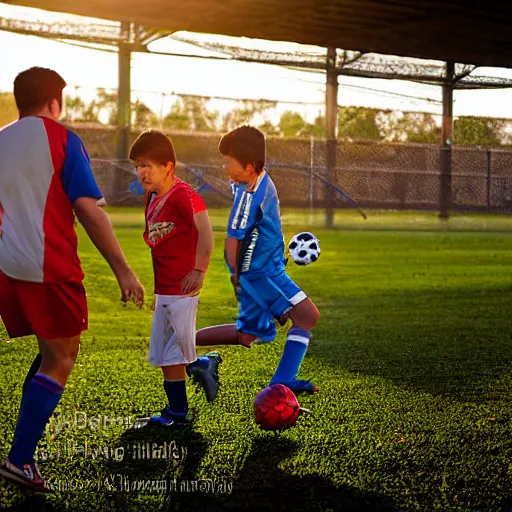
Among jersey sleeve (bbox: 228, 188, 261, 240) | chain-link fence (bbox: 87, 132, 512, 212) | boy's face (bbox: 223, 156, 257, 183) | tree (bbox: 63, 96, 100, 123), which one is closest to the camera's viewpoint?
jersey sleeve (bbox: 228, 188, 261, 240)

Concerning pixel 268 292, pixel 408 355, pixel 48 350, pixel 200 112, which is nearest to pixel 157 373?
pixel 268 292

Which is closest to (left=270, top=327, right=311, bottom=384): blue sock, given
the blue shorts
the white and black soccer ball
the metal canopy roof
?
the blue shorts

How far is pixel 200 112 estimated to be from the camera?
26.3 metres

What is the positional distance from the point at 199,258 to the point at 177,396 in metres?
0.69

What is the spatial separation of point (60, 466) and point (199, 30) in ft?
36.6

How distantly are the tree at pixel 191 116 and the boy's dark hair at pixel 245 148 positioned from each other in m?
20.6

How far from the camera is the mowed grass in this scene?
368 cm

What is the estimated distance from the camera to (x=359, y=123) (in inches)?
1168

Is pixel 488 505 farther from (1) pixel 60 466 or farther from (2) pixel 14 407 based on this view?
(2) pixel 14 407

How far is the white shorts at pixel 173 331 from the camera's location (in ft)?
15.0

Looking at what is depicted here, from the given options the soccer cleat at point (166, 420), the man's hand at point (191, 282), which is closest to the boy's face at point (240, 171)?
the man's hand at point (191, 282)

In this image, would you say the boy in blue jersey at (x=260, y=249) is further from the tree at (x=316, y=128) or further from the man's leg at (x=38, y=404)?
the tree at (x=316, y=128)

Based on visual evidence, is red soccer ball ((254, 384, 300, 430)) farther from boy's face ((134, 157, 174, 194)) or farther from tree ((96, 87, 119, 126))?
tree ((96, 87, 119, 126))

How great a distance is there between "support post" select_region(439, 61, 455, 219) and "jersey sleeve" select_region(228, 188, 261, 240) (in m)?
20.5
